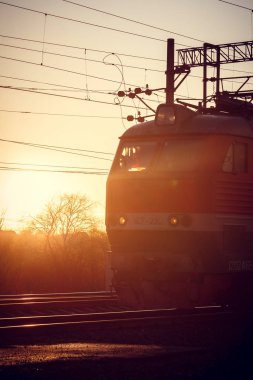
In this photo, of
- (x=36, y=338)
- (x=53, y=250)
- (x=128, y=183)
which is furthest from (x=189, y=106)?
(x=53, y=250)

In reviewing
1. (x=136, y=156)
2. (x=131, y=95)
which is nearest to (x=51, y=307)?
(x=136, y=156)

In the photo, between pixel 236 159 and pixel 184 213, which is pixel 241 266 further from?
pixel 236 159

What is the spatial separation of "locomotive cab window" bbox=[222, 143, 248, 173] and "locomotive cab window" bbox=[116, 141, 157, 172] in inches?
51.9

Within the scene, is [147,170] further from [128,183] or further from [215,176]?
[215,176]

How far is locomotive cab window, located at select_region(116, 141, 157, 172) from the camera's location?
44.0 feet

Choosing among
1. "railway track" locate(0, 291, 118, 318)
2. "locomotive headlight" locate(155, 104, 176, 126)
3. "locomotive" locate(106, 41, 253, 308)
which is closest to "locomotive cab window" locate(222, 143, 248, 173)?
"locomotive" locate(106, 41, 253, 308)

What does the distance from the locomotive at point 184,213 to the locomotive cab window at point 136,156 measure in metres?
0.02

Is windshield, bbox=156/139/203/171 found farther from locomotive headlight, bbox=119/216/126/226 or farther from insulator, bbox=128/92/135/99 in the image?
insulator, bbox=128/92/135/99

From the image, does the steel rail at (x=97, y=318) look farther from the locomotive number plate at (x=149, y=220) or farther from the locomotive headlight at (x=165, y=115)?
the locomotive headlight at (x=165, y=115)

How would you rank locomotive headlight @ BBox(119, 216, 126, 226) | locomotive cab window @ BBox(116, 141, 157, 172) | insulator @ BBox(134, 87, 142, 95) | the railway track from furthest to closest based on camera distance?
insulator @ BBox(134, 87, 142, 95), the railway track, locomotive cab window @ BBox(116, 141, 157, 172), locomotive headlight @ BBox(119, 216, 126, 226)

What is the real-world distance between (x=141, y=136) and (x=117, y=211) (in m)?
1.50

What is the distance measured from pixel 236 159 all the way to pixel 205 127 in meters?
0.78

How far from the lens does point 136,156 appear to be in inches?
539

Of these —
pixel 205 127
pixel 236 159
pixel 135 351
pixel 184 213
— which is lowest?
pixel 135 351
